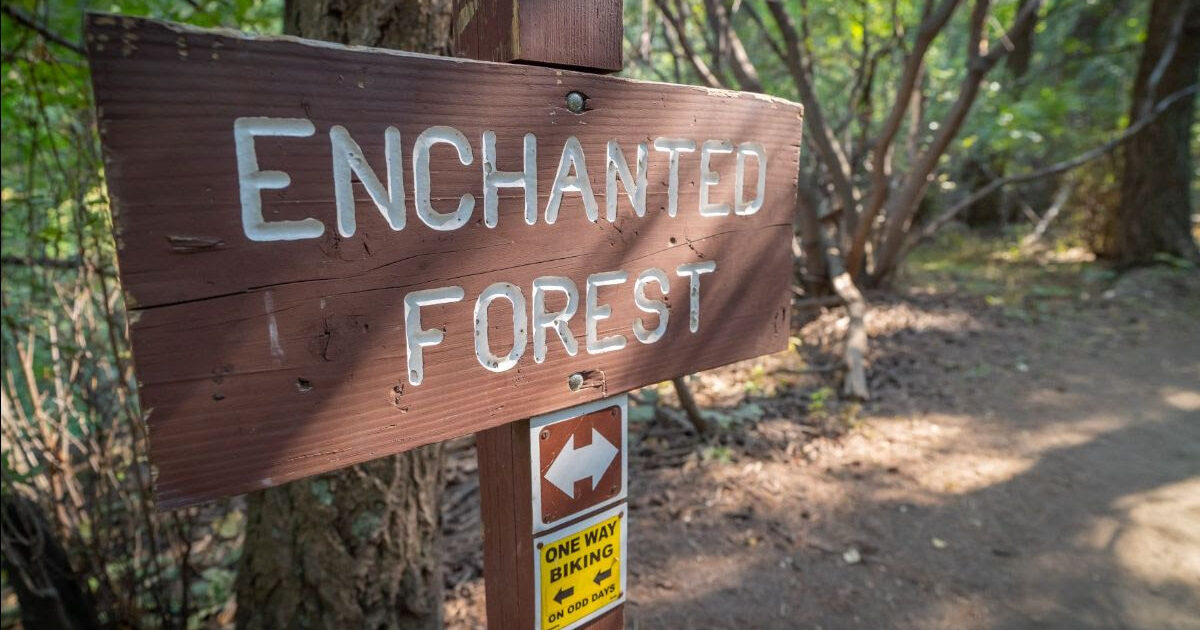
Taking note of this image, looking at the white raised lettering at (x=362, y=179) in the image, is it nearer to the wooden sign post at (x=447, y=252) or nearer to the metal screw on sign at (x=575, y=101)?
the wooden sign post at (x=447, y=252)

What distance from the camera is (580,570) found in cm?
119

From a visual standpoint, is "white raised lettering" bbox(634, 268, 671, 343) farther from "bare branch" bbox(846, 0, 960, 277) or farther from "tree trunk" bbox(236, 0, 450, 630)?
"bare branch" bbox(846, 0, 960, 277)

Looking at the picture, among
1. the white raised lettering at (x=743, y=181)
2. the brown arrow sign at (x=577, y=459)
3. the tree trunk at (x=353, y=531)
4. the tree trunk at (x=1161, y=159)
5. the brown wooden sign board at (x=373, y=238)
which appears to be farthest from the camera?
the tree trunk at (x=1161, y=159)

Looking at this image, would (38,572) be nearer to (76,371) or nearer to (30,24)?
(76,371)

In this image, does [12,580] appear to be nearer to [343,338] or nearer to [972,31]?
[343,338]

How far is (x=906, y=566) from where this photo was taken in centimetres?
266

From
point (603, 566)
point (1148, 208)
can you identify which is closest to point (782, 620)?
point (603, 566)

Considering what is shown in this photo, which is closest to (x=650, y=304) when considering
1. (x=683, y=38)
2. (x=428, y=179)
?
(x=428, y=179)

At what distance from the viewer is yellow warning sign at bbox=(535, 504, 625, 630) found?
113 centimetres

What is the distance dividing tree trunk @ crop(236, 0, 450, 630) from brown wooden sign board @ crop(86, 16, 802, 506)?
1129 millimetres

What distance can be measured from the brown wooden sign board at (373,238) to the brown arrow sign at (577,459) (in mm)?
66

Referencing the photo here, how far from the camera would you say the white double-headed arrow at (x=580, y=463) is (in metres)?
1.13

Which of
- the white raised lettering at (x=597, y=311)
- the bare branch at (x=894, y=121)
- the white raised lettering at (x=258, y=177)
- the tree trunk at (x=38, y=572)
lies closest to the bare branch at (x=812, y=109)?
the bare branch at (x=894, y=121)

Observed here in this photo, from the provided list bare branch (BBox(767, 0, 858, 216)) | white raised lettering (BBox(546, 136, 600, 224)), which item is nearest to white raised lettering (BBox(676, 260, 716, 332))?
white raised lettering (BBox(546, 136, 600, 224))
